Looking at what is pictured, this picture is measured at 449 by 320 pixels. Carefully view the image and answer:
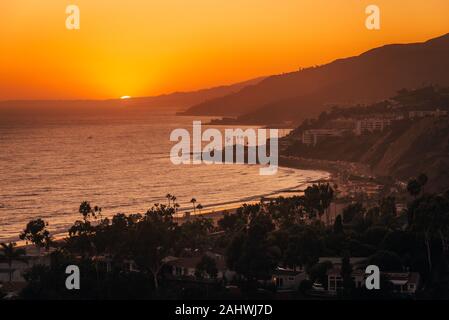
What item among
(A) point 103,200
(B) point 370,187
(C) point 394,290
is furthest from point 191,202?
(C) point 394,290

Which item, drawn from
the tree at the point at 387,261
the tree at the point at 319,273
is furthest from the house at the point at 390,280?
the tree at the point at 387,261

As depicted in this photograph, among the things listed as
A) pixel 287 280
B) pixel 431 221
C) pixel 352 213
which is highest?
pixel 431 221

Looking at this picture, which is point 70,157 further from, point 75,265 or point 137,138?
point 75,265

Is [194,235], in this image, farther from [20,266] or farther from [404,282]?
[404,282]

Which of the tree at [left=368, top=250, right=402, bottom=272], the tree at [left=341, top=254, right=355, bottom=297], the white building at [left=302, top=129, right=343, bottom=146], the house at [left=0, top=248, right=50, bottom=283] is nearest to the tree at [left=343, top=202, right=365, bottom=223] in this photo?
the tree at [left=368, top=250, right=402, bottom=272]

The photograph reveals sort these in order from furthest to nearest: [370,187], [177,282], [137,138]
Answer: [137,138] < [370,187] < [177,282]

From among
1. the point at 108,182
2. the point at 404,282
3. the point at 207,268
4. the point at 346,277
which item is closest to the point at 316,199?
the point at 207,268
